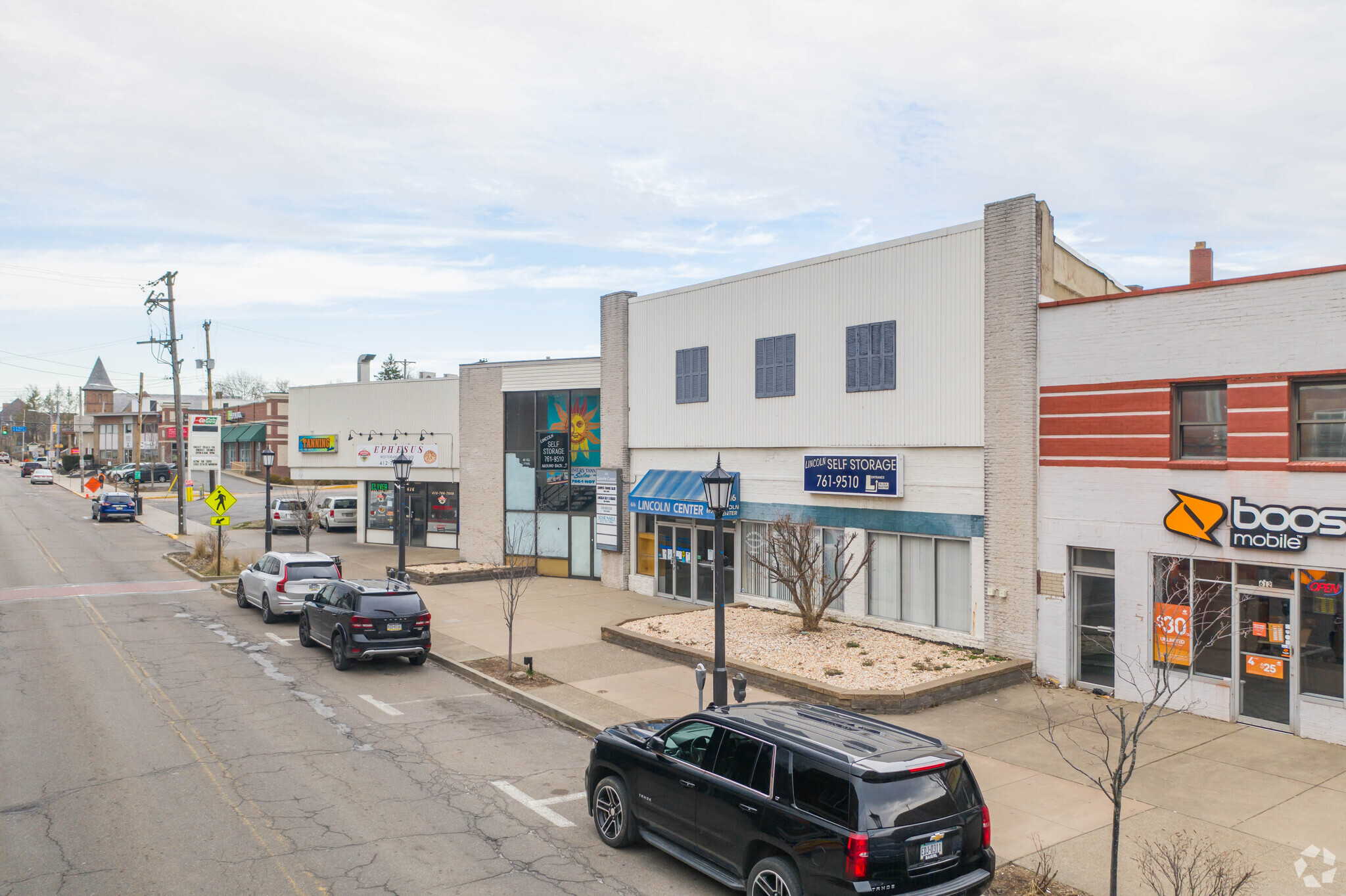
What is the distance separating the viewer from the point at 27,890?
820 cm

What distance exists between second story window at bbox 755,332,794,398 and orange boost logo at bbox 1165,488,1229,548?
9.16m

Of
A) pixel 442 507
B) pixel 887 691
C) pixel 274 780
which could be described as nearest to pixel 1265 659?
pixel 887 691

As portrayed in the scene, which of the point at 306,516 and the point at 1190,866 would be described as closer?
the point at 1190,866

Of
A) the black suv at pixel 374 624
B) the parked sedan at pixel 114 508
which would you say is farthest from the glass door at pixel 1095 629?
the parked sedan at pixel 114 508

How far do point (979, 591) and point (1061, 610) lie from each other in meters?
1.81

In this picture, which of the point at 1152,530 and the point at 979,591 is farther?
the point at 979,591

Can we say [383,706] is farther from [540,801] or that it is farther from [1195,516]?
[1195,516]

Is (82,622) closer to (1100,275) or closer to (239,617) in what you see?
(239,617)

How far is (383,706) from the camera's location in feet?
49.7

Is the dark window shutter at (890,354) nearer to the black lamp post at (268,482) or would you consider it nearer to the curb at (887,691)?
the curb at (887,691)

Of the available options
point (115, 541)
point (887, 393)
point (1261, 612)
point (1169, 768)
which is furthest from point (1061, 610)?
point (115, 541)

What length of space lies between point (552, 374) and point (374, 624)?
45.6 ft

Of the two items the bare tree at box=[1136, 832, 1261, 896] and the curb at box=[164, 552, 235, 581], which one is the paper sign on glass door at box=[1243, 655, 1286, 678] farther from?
the curb at box=[164, 552, 235, 581]

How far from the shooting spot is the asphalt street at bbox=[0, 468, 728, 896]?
8711 millimetres
